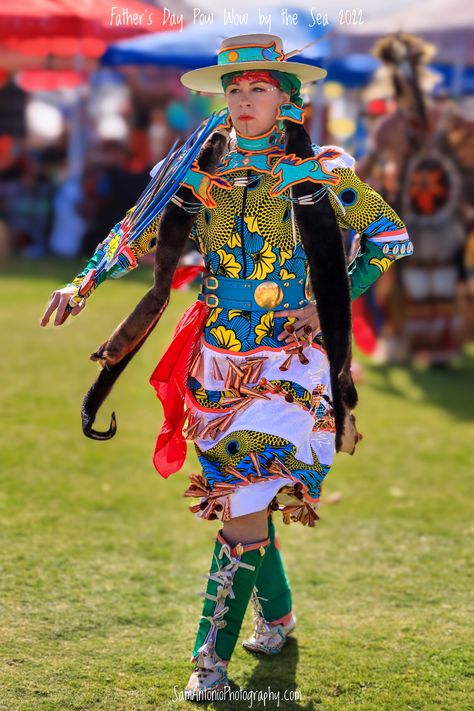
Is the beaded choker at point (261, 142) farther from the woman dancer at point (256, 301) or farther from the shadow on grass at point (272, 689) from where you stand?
the shadow on grass at point (272, 689)

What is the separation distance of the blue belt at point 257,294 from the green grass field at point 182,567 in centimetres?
127

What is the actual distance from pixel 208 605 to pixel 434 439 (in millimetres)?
3501

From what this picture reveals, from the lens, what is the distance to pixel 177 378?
354 centimetres

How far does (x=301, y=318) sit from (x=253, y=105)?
72cm

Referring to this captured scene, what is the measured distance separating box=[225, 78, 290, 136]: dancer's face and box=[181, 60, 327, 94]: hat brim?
0.05m

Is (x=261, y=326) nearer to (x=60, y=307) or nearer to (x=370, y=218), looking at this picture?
(x=370, y=218)

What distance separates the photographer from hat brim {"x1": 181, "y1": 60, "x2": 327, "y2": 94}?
3.29 m

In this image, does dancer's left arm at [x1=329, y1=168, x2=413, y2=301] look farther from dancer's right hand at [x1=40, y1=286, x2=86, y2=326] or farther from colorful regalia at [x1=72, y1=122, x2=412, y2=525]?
dancer's right hand at [x1=40, y1=286, x2=86, y2=326]

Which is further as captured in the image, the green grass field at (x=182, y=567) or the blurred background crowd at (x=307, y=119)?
the blurred background crowd at (x=307, y=119)

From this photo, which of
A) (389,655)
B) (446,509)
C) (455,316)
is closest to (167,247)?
(389,655)

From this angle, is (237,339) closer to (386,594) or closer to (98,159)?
(386,594)

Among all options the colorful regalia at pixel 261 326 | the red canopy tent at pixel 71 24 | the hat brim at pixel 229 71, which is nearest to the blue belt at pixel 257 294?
the colorful regalia at pixel 261 326

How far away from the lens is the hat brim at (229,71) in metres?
3.29

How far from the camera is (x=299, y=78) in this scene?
344 centimetres
